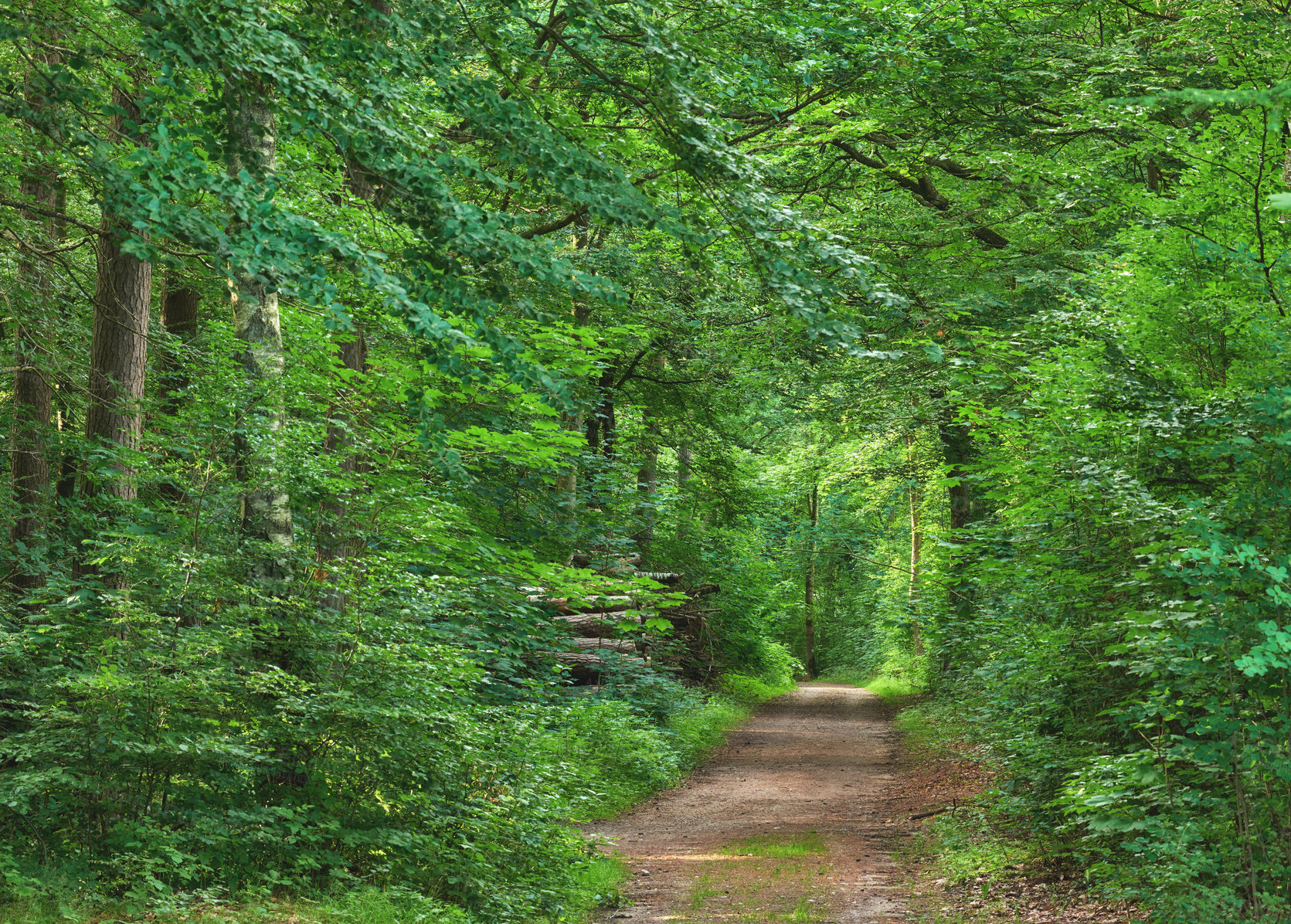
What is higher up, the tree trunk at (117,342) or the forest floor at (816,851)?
the tree trunk at (117,342)

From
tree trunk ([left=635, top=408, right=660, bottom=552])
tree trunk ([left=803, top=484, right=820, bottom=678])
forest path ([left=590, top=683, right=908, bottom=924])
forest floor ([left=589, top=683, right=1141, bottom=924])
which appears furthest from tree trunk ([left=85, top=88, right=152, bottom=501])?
tree trunk ([left=803, top=484, right=820, bottom=678])

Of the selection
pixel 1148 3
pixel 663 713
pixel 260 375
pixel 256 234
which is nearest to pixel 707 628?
pixel 663 713

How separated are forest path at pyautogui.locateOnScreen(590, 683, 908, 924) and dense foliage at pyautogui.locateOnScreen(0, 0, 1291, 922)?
92 cm

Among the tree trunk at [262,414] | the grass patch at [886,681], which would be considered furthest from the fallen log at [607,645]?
the grass patch at [886,681]

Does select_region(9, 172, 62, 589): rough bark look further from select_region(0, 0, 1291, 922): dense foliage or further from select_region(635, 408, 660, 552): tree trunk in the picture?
select_region(635, 408, 660, 552): tree trunk

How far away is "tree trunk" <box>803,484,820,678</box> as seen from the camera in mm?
39500

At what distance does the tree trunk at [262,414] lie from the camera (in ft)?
21.7

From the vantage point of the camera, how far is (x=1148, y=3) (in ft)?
40.1

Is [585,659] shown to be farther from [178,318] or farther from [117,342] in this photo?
[117,342]

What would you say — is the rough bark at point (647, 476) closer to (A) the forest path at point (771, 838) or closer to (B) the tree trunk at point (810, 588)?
(A) the forest path at point (771, 838)

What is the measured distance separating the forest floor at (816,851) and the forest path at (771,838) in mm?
24

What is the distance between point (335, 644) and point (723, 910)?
3730mm

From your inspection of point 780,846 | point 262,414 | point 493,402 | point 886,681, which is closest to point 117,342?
point 262,414

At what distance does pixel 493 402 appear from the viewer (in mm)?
10062
